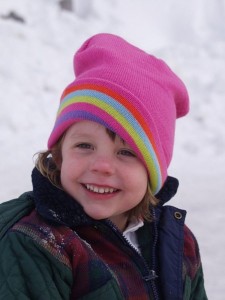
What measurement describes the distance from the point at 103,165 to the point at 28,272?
38 cm

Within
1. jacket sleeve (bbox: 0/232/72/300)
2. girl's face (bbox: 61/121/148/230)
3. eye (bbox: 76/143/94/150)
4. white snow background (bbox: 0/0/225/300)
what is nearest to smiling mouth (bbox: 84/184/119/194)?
girl's face (bbox: 61/121/148/230)

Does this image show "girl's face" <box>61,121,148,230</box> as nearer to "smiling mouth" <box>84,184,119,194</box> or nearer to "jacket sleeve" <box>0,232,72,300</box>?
"smiling mouth" <box>84,184,119,194</box>

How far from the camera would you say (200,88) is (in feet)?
27.8

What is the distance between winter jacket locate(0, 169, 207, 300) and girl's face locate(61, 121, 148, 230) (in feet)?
0.13

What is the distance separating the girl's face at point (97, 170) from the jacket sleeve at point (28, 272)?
0.22 meters

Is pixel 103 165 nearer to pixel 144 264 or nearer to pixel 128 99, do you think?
pixel 128 99

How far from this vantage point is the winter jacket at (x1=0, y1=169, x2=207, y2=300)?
5.04 feet

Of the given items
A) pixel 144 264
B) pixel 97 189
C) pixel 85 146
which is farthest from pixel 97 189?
pixel 144 264

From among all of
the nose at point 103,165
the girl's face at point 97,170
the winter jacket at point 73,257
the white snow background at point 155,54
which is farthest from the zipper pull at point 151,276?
the white snow background at point 155,54

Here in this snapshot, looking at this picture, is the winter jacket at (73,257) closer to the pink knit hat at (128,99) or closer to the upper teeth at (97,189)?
the upper teeth at (97,189)

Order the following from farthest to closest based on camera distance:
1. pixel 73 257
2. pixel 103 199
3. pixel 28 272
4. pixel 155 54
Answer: pixel 155 54, pixel 103 199, pixel 73 257, pixel 28 272

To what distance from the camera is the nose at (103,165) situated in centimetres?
170

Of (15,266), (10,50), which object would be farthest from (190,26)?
(15,266)

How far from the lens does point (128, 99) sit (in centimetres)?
179
